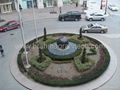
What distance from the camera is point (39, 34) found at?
27.5 meters

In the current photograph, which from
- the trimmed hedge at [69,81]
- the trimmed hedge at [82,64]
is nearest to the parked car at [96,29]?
the trimmed hedge at [82,64]

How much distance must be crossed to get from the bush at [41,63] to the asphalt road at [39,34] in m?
2.82

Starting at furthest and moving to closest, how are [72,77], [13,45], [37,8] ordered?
[37,8] < [13,45] < [72,77]

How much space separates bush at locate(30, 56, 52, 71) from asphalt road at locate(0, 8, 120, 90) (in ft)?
9.24

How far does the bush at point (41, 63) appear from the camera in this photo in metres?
17.7

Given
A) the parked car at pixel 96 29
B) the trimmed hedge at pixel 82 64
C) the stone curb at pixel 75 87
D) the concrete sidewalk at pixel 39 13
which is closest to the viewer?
the stone curb at pixel 75 87

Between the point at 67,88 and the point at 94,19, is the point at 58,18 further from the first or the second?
the point at 67,88

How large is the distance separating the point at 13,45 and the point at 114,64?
1453cm

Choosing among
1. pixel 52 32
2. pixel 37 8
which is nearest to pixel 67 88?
pixel 52 32

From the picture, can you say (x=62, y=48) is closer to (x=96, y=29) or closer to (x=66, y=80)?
(x=66, y=80)

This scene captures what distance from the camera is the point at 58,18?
112ft

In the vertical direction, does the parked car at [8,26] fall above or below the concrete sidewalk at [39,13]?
below

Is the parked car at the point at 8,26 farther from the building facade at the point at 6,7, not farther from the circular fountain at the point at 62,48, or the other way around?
the circular fountain at the point at 62,48


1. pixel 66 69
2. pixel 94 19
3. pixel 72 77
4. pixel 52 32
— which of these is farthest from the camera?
pixel 94 19
